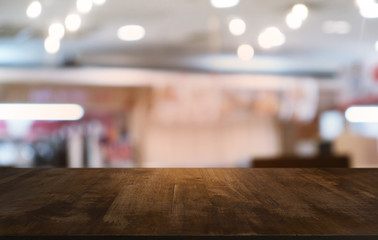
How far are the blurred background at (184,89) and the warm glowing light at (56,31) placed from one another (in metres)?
0.02

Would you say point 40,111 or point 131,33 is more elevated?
point 131,33

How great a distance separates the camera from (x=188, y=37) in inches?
161

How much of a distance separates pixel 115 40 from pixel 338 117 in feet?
10.3

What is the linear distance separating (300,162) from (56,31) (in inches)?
99.1

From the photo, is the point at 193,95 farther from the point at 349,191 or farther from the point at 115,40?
the point at 349,191

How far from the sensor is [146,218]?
0.51 meters

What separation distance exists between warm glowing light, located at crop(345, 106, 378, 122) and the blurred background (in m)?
0.01

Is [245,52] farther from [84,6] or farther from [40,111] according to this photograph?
[40,111]

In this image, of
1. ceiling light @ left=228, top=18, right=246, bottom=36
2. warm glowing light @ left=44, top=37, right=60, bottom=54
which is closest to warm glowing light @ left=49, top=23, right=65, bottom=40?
warm glowing light @ left=44, top=37, right=60, bottom=54

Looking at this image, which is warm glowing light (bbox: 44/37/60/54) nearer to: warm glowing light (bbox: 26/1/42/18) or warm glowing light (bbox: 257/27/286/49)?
warm glowing light (bbox: 26/1/42/18)

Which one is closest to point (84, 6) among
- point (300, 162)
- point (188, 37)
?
point (188, 37)

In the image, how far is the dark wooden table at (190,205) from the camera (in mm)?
459

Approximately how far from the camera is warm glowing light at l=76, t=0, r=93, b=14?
9.56 ft

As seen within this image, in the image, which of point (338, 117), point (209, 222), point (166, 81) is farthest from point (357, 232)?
point (338, 117)
